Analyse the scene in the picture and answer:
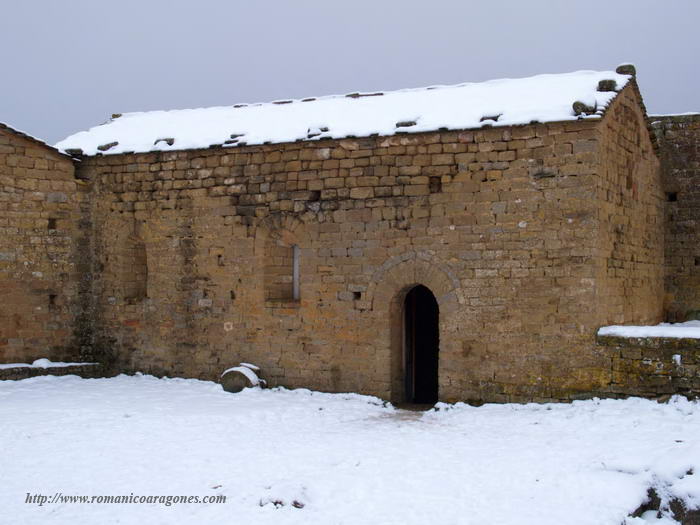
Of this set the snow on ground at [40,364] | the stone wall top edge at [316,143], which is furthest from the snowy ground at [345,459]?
the stone wall top edge at [316,143]

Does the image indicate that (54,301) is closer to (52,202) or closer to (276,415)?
(52,202)

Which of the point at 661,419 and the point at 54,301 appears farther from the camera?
the point at 54,301

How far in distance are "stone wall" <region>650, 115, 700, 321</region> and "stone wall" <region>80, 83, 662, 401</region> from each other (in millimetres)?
1339

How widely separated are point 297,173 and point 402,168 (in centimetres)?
178

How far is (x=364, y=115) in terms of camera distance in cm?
1114

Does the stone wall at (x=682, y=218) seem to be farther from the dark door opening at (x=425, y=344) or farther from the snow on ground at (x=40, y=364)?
the snow on ground at (x=40, y=364)

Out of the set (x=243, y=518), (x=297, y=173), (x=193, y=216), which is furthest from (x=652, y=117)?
(x=243, y=518)

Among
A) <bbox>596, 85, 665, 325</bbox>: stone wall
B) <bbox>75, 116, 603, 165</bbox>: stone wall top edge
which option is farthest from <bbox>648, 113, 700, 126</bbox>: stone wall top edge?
<bbox>75, 116, 603, 165</bbox>: stone wall top edge

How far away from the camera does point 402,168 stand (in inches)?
406

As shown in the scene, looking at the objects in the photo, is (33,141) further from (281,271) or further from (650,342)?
(650,342)

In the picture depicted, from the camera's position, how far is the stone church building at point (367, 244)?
941 cm

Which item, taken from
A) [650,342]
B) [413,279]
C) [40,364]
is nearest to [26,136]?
[40,364]

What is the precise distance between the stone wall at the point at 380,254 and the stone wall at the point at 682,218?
134 centimetres

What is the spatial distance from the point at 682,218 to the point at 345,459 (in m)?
9.95
